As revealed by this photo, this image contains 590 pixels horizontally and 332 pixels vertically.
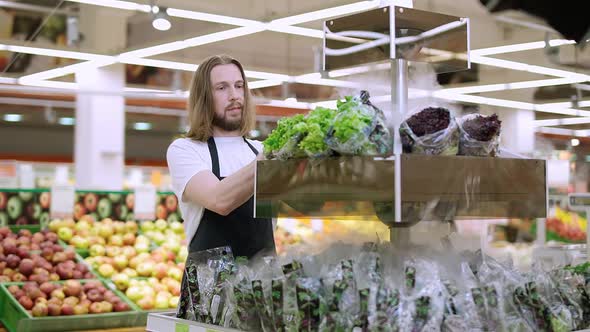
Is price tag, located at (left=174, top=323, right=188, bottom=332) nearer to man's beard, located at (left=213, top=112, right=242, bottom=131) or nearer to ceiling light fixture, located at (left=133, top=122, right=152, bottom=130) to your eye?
man's beard, located at (left=213, top=112, right=242, bottom=131)

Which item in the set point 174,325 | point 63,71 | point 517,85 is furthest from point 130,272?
point 517,85

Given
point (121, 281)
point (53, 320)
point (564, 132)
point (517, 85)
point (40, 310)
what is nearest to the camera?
point (53, 320)

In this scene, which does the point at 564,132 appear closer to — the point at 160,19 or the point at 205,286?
the point at 160,19

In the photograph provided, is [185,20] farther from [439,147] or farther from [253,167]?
[439,147]

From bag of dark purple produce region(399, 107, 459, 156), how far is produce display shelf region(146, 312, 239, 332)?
62 cm

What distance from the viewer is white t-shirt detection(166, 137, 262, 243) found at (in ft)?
7.84

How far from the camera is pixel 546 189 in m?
1.81

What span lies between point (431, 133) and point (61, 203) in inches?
176

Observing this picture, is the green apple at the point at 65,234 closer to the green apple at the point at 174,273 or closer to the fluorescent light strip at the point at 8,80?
the green apple at the point at 174,273

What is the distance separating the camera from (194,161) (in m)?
2.40

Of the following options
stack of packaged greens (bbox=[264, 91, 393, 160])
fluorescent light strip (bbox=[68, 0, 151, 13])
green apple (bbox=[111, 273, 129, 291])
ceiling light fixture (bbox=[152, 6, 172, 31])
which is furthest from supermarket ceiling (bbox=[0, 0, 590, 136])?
stack of packaged greens (bbox=[264, 91, 393, 160])

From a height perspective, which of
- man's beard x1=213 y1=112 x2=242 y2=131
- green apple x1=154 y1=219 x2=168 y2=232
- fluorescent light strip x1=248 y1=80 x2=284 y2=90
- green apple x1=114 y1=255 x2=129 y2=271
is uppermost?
fluorescent light strip x1=248 y1=80 x2=284 y2=90

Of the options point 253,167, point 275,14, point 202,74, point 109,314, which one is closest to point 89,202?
point 109,314

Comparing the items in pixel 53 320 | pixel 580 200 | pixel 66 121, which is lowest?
pixel 53 320
